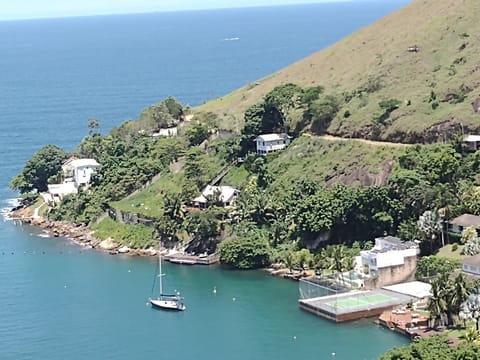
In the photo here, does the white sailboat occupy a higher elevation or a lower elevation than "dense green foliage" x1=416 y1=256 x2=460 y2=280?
lower

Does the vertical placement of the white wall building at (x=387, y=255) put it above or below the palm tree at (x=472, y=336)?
above

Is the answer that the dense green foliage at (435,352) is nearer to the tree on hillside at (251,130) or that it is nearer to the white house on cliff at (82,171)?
the tree on hillside at (251,130)

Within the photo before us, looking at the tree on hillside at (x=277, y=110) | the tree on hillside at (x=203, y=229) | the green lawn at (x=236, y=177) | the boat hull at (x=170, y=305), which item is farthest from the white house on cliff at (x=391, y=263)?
the tree on hillside at (x=277, y=110)

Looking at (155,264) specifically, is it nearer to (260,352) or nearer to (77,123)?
(260,352)

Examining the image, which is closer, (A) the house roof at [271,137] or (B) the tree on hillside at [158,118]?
(A) the house roof at [271,137]

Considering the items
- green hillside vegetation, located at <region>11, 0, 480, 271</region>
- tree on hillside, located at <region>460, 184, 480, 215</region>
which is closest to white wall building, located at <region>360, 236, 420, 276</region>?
green hillside vegetation, located at <region>11, 0, 480, 271</region>

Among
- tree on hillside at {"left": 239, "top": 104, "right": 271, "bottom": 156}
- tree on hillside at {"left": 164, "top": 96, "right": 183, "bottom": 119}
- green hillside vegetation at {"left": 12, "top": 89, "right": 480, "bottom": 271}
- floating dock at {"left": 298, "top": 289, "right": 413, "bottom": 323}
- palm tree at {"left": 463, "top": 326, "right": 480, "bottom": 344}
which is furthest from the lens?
tree on hillside at {"left": 164, "top": 96, "right": 183, "bottom": 119}

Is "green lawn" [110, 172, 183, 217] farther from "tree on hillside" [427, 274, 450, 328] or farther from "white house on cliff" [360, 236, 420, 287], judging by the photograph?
"tree on hillside" [427, 274, 450, 328]
